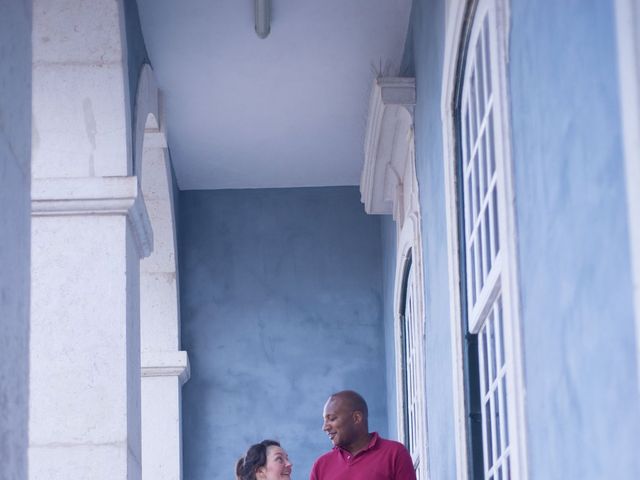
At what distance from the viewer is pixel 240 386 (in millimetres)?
11625

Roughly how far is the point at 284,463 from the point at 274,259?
17.1 feet

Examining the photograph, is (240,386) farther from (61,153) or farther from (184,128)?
(61,153)

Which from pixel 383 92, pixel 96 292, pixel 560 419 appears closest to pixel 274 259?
pixel 383 92

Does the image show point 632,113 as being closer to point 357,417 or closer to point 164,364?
point 357,417

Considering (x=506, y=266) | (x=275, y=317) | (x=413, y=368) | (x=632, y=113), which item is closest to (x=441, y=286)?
(x=506, y=266)

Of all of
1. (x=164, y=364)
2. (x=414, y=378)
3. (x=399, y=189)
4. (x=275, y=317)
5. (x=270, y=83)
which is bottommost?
(x=414, y=378)

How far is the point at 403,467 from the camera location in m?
5.97

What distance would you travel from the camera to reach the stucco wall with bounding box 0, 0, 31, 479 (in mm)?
3373

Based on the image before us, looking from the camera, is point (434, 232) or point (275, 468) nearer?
point (275, 468)

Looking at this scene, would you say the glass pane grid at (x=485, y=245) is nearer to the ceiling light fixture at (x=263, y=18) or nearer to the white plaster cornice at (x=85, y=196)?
the white plaster cornice at (x=85, y=196)

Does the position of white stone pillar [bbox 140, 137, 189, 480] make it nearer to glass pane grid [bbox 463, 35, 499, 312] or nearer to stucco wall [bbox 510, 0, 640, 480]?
glass pane grid [bbox 463, 35, 499, 312]

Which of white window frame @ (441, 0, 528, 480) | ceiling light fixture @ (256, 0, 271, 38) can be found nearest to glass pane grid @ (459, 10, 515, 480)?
white window frame @ (441, 0, 528, 480)

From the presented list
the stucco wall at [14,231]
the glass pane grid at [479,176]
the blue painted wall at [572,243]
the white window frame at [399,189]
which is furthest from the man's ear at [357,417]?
the stucco wall at [14,231]

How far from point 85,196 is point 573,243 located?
4.05 metres
